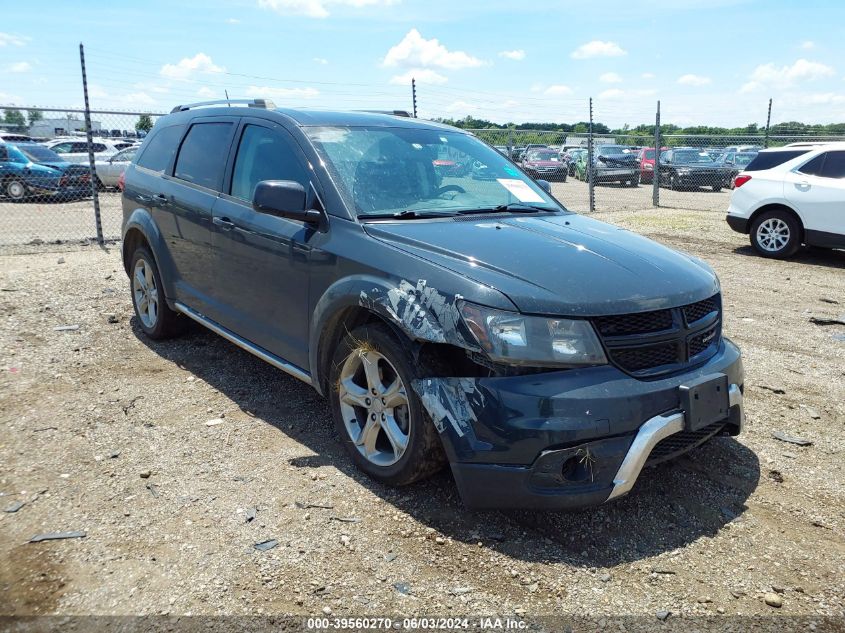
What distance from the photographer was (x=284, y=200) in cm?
366

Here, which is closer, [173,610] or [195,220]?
[173,610]

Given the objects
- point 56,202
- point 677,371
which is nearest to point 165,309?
point 677,371

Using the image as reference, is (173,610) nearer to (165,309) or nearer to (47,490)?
(47,490)

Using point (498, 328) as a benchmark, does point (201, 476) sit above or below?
below

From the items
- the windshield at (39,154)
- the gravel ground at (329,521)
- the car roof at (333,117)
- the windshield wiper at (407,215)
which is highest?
the windshield at (39,154)

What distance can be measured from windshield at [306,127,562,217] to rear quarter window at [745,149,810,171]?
7646 millimetres

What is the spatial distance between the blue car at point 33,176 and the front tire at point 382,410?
14.0 metres

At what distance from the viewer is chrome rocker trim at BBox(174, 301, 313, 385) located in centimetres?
397

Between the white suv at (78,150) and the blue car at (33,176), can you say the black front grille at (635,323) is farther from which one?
the white suv at (78,150)

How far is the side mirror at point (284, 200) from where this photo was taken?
366 centimetres

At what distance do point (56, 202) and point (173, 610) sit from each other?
16.8m

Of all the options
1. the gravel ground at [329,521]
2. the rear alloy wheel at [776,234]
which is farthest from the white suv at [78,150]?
the rear alloy wheel at [776,234]

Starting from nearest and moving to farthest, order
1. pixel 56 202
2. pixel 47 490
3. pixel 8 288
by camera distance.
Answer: pixel 47 490, pixel 8 288, pixel 56 202

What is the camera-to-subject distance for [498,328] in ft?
9.50
